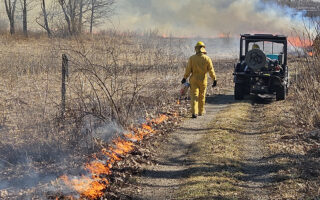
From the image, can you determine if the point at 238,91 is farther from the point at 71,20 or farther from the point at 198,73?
the point at 71,20

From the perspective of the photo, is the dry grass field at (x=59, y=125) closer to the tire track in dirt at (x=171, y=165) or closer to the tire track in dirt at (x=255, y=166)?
the tire track in dirt at (x=171, y=165)

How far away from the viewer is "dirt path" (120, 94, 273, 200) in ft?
19.9

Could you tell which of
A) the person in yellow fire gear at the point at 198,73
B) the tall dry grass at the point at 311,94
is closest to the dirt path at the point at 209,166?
the person in yellow fire gear at the point at 198,73

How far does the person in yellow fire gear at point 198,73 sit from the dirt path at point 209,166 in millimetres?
886

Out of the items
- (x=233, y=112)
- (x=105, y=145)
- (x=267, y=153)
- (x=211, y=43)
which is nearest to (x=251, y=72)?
(x=233, y=112)

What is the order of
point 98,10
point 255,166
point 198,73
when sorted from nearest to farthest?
1. point 255,166
2. point 198,73
3. point 98,10

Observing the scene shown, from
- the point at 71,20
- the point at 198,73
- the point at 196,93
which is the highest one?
the point at 71,20

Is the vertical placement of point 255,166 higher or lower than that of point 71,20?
lower

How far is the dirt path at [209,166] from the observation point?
6070mm

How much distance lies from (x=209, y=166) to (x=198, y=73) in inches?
171

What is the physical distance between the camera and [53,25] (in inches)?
479

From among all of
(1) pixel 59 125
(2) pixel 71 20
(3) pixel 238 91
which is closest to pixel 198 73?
(3) pixel 238 91

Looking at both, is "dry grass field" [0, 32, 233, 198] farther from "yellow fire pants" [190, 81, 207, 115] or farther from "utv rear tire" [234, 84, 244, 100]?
"utv rear tire" [234, 84, 244, 100]

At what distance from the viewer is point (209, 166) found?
23.1 ft
